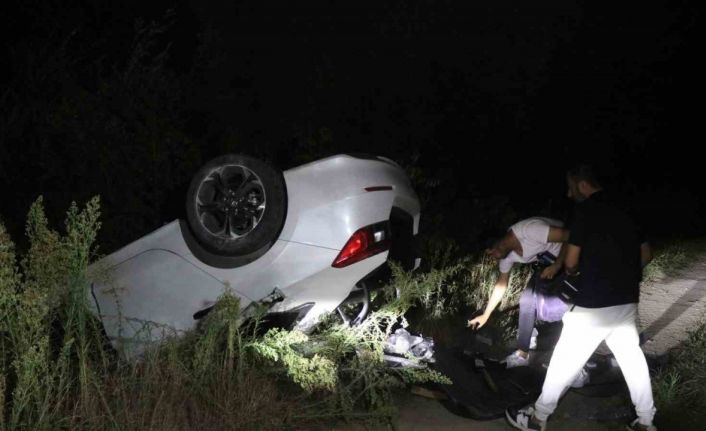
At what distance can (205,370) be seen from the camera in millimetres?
3914

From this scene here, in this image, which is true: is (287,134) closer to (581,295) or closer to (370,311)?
(370,311)

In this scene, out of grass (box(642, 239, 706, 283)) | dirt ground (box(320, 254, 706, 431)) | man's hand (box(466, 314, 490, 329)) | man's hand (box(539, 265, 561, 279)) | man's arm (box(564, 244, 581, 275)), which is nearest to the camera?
man's arm (box(564, 244, 581, 275))

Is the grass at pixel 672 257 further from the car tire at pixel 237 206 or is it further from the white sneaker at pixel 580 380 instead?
the car tire at pixel 237 206

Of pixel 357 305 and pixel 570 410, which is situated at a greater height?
pixel 357 305

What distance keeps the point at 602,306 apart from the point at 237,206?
7.79ft

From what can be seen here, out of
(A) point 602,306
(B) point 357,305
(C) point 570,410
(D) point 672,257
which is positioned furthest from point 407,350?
(D) point 672,257

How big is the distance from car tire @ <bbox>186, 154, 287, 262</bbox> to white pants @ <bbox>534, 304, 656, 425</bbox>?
193cm

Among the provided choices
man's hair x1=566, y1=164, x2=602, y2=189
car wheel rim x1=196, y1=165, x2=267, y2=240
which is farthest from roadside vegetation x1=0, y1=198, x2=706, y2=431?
man's hair x1=566, y1=164, x2=602, y2=189

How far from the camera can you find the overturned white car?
4473 millimetres

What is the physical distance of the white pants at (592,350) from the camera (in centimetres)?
413

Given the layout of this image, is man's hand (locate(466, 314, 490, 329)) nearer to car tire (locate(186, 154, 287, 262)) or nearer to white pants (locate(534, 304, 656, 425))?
white pants (locate(534, 304, 656, 425))

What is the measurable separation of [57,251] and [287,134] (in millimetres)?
4487

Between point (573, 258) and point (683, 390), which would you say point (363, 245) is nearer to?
point (573, 258)

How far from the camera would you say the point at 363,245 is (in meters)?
4.51
